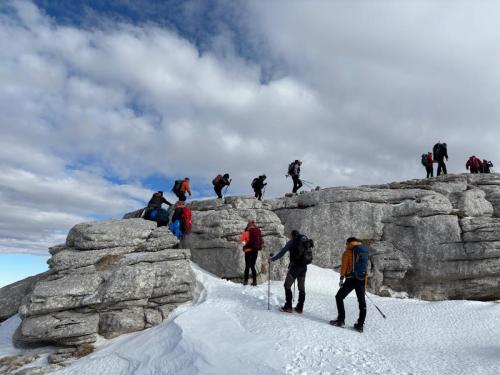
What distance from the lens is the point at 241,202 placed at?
24.7 metres

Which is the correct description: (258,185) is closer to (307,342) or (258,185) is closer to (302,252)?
(302,252)

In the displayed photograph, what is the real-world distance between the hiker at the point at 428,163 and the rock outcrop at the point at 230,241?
58.8 ft

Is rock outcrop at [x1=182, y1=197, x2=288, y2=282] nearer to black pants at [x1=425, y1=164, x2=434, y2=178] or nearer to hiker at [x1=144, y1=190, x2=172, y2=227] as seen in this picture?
hiker at [x1=144, y1=190, x2=172, y2=227]

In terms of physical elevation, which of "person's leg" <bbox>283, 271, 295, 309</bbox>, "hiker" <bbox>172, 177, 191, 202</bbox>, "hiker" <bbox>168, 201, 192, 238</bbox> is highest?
"hiker" <bbox>172, 177, 191, 202</bbox>

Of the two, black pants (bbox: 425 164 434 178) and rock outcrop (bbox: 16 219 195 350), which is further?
black pants (bbox: 425 164 434 178)

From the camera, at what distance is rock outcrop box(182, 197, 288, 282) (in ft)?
65.5

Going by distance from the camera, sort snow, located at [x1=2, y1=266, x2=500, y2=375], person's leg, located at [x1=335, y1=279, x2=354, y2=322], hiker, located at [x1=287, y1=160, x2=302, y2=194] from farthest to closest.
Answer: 1. hiker, located at [x1=287, y1=160, x2=302, y2=194]
2. person's leg, located at [x1=335, y1=279, x2=354, y2=322]
3. snow, located at [x1=2, y1=266, x2=500, y2=375]

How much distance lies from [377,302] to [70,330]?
519 inches

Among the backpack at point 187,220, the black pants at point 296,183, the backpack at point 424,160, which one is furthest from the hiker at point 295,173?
the backpack at point 424,160

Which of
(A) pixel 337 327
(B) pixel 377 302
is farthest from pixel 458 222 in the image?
(A) pixel 337 327

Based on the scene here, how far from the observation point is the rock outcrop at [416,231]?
2173 cm

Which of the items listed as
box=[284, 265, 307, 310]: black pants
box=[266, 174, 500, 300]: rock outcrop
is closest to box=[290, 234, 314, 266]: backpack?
box=[284, 265, 307, 310]: black pants

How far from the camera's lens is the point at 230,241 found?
20.8 metres

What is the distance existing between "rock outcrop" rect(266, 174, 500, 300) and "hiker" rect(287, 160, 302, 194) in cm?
273
